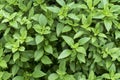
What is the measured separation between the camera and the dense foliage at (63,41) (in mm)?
2246

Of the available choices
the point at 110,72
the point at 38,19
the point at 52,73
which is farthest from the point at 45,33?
the point at 110,72

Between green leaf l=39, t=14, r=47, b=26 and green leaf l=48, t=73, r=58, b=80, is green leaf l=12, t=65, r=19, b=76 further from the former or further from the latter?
green leaf l=39, t=14, r=47, b=26

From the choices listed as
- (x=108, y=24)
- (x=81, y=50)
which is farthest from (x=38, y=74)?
(x=108, y=24)

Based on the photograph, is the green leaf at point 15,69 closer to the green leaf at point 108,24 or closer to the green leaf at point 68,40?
Result: the green leaf at point 68,40

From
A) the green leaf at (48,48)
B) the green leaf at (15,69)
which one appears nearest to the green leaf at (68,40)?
the green leaf at (48,48)

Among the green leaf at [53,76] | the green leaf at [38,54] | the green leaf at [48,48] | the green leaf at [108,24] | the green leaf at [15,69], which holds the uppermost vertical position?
the green leaf at [108,24]

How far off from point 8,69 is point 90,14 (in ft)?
2.39

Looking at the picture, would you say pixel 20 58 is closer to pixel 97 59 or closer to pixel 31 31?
pixel 31 31

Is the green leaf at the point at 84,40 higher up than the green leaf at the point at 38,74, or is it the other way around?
the green leaf at the point at 84,40

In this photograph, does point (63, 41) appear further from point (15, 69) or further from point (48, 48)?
point (15, 69)

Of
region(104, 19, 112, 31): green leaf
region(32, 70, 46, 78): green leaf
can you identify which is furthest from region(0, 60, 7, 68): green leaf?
region(104, 19, 112, 31): green leaf

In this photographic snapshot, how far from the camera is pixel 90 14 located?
2279 mm

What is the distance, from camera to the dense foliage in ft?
7.37

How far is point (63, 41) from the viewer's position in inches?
91.6
